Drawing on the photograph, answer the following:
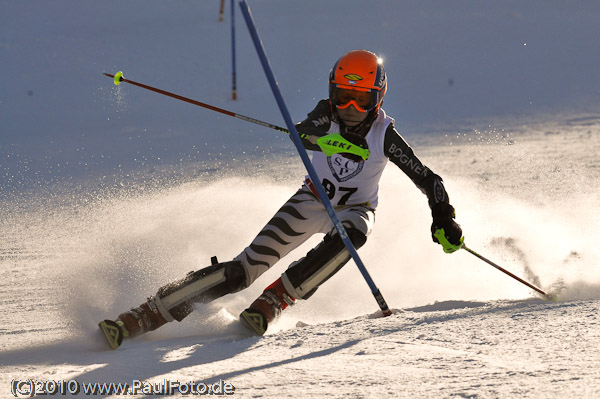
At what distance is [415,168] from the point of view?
14.6ft

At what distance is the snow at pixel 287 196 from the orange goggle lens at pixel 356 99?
1173 mm

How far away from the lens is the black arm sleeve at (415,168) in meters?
4.32

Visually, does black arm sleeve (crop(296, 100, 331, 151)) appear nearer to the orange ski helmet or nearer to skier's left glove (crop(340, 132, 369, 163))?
the orange ski helmet

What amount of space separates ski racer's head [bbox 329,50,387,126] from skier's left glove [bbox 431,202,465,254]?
2.25ft

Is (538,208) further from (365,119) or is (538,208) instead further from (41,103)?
(41,103)

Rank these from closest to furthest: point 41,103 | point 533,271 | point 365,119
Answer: point 365,119, point 533,271, point 41,103

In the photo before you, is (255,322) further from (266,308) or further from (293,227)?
(293,227)

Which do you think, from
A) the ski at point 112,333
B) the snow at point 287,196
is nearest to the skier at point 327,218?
the ski at point 112,333

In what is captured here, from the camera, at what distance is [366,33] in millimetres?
15703

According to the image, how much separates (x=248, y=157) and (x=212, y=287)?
4.80 m

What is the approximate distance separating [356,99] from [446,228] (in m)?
0.88

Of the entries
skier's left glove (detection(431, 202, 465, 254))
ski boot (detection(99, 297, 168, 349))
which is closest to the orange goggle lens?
skier's left glove (detection(431, 202, 465, 254))

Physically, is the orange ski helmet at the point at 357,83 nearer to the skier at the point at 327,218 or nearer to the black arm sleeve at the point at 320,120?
the skier at the point at 327,218

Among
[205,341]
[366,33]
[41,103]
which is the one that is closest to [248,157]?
[41,103]
